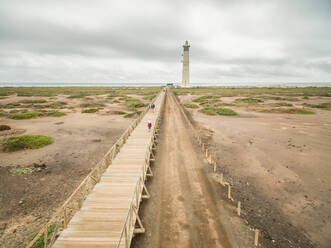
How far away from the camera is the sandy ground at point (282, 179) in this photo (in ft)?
27.5

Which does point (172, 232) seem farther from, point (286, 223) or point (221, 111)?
point (221, 111)

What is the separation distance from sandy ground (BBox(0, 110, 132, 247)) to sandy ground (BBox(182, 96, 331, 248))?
465 inches

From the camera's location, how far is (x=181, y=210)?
358 inches

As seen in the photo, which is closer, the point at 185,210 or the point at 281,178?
the point at 185,210

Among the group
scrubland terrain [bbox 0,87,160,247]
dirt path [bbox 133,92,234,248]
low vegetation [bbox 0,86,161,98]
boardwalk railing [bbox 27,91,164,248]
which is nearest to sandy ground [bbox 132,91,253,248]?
dirt path [bbox 133,92,234,248]

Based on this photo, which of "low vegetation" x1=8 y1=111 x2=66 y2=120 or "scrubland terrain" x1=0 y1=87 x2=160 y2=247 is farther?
"low vegetation" x1=8 y1=111 x2=66 y2=120

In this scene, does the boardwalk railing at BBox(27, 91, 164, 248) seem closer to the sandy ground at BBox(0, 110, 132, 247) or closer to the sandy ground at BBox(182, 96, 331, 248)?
the sandy ground at BBox(0, 110, 132, 247)

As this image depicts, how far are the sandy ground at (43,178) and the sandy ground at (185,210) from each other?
5.90 metres

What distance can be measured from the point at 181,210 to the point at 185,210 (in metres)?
0.23

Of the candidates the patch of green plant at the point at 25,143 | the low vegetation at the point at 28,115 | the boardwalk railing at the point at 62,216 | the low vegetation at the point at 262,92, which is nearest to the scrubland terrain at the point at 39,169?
the patch of green plant at the point at 25,143

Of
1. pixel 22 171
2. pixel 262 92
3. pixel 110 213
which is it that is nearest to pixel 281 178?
pixel 110 213

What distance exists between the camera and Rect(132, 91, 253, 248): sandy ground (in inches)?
288

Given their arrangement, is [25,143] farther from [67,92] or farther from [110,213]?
[67,92]

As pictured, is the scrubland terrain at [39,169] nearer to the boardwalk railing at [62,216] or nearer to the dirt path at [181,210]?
the boardwalk railing at [62,216]
